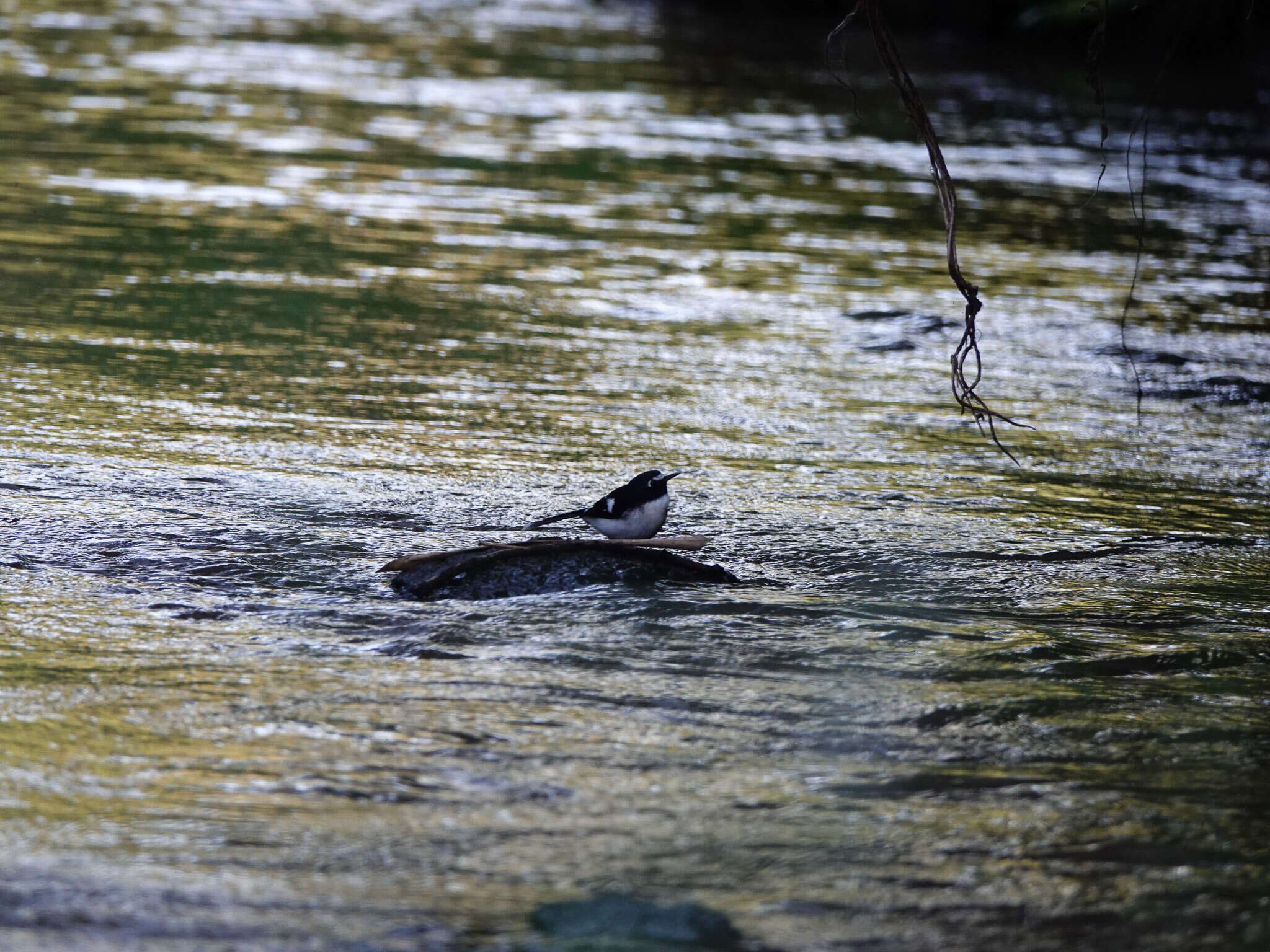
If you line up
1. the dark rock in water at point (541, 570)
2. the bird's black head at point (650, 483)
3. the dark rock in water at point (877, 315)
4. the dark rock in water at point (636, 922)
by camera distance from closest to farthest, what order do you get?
the dark rock in water at point (636, 922) < the dark rock in water at point (541, 570) < the bird's black head at point (650, 483) < the dark rock in water at point (877, 315)

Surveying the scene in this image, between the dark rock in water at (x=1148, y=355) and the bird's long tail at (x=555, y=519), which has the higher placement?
the dark rock in water at (x=1148, y=355)

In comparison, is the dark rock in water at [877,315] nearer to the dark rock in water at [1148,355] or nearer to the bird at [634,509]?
the dark rock in water at [1148,355]

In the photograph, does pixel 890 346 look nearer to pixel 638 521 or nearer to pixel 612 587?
pixel 638 521

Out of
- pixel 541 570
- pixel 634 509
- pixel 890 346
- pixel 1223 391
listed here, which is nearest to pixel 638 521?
pixel 634 509

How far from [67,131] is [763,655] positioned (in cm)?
1287

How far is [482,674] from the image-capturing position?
4.72m

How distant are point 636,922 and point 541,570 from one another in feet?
7.05

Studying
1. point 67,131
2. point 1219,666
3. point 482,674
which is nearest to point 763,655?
point 482,674

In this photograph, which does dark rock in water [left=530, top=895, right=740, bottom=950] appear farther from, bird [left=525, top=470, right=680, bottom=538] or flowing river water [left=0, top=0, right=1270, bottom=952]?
bird [left=525, top=470, right=680, bottom=538]

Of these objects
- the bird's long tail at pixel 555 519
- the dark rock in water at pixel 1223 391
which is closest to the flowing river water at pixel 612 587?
the dark rock in water at pixel 1223 391

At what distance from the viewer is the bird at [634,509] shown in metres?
5.66

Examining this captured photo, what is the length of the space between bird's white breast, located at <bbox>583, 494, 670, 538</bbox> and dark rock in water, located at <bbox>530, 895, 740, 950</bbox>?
2265 millimetres

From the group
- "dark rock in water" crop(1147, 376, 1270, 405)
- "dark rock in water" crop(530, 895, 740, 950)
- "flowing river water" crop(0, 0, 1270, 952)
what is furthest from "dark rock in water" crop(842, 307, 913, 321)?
"dark rock in water" crop(530, 895, 740, 950)

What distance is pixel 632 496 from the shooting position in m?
5.66
